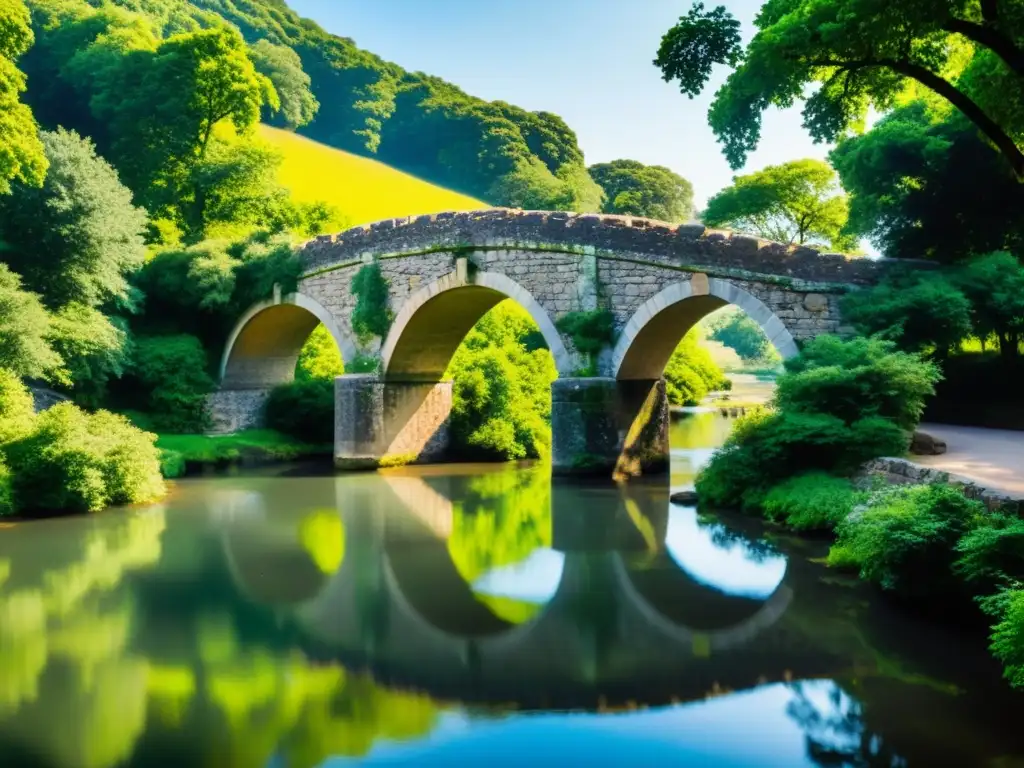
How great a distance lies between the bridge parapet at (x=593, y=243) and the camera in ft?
46.9

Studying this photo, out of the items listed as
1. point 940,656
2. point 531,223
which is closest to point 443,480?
point 531,223

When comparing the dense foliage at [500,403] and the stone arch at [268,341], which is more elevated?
the stone arch at [268,341]

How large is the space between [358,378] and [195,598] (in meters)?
10.8

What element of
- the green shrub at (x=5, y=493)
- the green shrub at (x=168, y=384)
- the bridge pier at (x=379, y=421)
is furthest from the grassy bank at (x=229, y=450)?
the green shrub at (x=5, y=493)

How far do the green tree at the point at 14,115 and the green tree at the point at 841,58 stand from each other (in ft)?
31.8

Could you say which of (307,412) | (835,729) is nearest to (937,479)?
(835,729)

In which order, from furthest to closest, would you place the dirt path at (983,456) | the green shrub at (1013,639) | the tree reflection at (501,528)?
1. the tree reflection at (501,528)
2. the dirt path at (983,456)
3. the green shrub at (1013,639)

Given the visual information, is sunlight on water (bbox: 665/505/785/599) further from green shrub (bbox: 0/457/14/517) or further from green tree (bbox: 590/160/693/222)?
green tree (bbox: 590/160/693/222)

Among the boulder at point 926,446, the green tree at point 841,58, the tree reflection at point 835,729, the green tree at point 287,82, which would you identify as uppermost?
the green tree at point 287,82

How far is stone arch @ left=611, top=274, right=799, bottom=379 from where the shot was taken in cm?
1450

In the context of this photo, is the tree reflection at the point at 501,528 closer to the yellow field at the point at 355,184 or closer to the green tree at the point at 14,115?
the green tree at the point at 14,115

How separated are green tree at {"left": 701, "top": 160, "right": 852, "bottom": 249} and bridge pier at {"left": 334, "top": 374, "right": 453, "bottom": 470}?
10.7m

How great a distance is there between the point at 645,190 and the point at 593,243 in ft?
127

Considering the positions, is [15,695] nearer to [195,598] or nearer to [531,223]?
[195,598]
